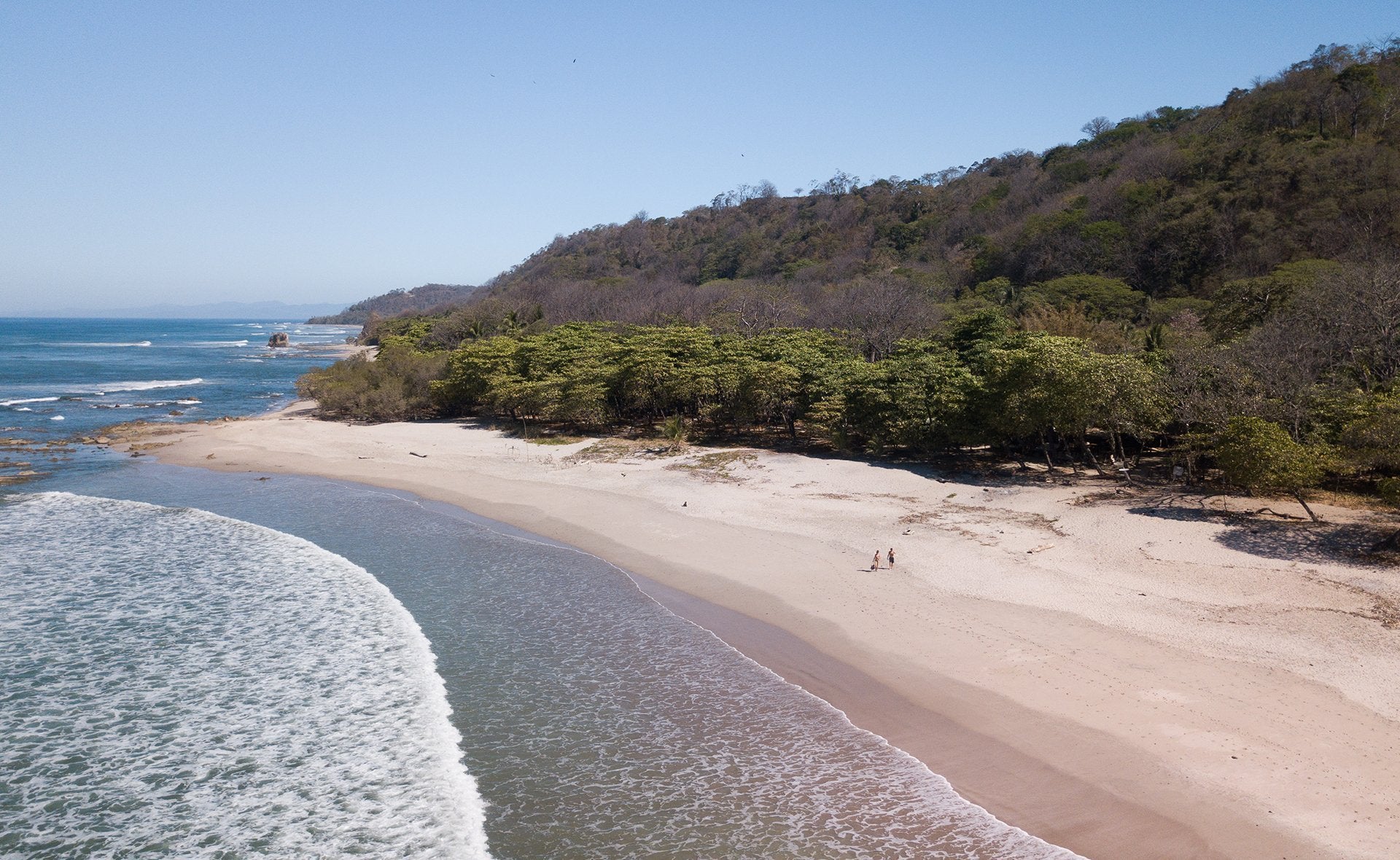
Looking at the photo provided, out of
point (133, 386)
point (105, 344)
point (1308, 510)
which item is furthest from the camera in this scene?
point (105, 344)

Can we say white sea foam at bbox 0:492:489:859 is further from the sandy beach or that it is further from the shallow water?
the sandy beach

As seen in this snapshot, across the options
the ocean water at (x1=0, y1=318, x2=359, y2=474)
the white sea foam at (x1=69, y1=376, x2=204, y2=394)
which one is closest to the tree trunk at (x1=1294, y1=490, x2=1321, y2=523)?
the ocean water at (x1=0, y1=318, x2=359, y2=474)

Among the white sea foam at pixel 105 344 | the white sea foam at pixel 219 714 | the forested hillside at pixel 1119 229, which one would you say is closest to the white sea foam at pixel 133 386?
the forested hillside at pixel 1119 229

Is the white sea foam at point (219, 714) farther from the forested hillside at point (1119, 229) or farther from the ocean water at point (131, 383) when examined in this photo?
the forested hillside at point (1119, 229)

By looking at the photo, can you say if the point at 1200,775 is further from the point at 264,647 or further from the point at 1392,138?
the point at 1392,138

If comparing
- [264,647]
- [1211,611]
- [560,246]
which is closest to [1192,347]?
[1211,611]

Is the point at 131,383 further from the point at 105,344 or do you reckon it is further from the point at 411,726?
the point at 105,344

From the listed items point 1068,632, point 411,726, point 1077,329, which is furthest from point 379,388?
point 1068,632
